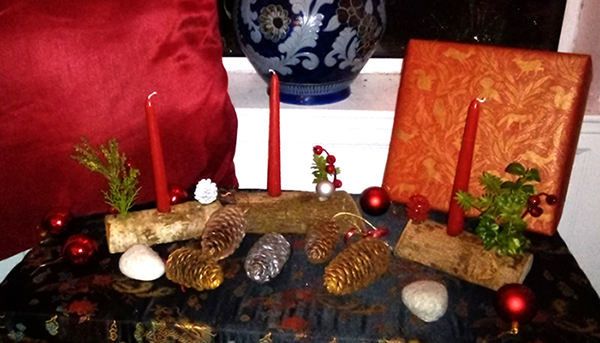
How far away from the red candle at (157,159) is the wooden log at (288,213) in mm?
103

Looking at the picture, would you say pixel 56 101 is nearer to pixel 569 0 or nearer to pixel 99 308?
pixel 99 308

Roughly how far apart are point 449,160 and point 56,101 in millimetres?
560

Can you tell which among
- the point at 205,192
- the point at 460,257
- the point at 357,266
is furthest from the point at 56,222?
the point at 460,257

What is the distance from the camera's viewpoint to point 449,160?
0.88 m

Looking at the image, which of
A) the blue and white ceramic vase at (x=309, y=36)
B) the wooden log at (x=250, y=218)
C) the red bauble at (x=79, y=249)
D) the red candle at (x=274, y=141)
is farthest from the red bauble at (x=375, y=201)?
the red bauble at (x=79, y=249)

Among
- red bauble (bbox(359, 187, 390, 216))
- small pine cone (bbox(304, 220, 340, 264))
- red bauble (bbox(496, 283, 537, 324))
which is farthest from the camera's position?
red bauble (bbox(359, 187, 390, 216))

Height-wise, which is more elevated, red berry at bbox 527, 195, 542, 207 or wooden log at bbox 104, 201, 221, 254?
red berry at bbox 527, 195, 542, 207

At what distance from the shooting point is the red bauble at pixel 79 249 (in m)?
0.75

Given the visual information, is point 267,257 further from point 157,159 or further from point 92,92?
point 92,92

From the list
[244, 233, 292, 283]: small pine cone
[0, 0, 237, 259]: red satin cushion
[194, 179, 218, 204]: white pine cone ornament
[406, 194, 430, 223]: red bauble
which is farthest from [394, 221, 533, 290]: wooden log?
[0, 0, 237, 259]: red satin cushion

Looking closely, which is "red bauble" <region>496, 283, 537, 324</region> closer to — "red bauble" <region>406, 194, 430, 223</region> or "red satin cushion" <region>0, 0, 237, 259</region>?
"red bauble" <region>406, 194, 430, 223</region>

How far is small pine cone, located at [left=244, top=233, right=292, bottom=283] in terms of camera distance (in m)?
0.72

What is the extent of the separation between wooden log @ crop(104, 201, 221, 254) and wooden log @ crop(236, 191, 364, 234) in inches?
2.0

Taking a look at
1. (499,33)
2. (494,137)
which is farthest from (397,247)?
(499,33)
